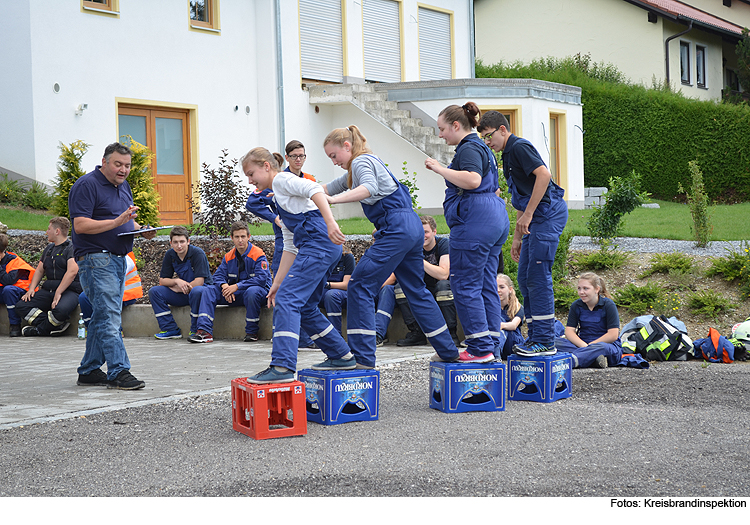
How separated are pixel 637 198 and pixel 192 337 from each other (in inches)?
250

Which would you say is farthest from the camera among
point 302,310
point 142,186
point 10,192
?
point 10,192

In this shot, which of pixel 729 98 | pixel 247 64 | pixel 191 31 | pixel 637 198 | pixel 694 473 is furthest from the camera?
pixel 729 98

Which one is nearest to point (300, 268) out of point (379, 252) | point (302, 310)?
point (302, 310)

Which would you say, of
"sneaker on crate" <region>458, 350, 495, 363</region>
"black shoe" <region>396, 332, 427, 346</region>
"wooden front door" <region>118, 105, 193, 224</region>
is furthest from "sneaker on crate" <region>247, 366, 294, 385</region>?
"wooden front door" <region>118, 105, 193, 224</region>

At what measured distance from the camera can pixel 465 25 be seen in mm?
25922

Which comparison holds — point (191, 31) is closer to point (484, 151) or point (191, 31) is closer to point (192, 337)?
point (192, 337)

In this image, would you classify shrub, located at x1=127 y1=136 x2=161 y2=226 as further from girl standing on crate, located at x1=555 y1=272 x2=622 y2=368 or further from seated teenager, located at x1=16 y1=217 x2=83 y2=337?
girl standing on crate, located at x1=555 y1=272 x2=622 y2=368

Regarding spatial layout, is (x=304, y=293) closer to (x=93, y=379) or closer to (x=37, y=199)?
(x=93, y=379)

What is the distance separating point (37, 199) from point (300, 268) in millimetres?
12630

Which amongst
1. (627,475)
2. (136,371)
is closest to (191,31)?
(136,371)

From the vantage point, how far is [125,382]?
658 cm

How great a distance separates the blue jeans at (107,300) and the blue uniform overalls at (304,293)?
6.26ft

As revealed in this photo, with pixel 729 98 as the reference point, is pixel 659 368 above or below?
A: below

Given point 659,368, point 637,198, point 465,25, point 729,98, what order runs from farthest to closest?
1. point 729,98
2. point 465,25
3. point 637,198
4. point 659,368
